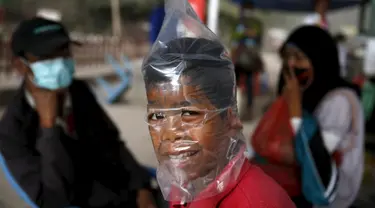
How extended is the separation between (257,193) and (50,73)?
1.12 meters

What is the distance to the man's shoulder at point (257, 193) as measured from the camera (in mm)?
923

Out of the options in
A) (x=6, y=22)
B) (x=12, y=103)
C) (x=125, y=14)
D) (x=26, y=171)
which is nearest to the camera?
(x=26, y=171)

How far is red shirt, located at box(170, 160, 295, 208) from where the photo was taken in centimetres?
93

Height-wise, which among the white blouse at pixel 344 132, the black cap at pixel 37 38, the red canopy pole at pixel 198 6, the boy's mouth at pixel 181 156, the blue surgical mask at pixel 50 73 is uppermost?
the red canopy pole at pixel 198 6

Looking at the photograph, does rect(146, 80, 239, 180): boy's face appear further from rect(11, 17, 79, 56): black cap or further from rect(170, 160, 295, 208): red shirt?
rect(11, 17, 79, 56): black cap

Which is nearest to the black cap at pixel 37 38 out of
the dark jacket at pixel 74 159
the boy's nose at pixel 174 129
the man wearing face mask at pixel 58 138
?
the man wearing face mask at pixel 58 138

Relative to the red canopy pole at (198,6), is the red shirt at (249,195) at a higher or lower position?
lower

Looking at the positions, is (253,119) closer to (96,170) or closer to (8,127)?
(96,170)

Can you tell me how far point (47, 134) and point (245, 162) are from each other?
94cm

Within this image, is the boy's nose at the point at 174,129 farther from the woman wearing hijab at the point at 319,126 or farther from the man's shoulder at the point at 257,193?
the woman wearing hijab at the point at 319,126

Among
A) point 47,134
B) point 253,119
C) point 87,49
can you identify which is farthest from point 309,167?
point 87,49

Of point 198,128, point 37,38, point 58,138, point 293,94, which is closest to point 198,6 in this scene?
point 293,94

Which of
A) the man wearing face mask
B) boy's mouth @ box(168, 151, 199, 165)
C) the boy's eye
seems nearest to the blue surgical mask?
the man wearing face mask

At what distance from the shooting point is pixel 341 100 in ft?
5.86
